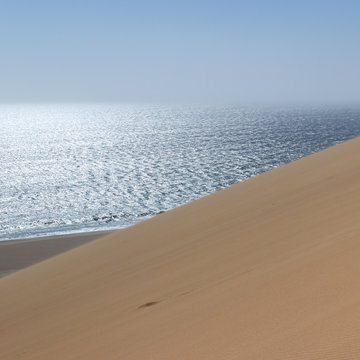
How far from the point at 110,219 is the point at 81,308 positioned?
25713 mm

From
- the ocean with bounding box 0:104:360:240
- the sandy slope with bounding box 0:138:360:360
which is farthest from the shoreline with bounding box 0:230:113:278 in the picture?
the sandy slope with bounding box 0:138:360:360

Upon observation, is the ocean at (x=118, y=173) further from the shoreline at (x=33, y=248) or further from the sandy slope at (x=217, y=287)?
Answer: the sandy slope at (x=217, y=287)

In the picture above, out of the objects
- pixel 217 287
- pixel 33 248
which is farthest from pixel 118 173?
pixel 217 287

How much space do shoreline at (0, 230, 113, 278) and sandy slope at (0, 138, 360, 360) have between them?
1324cm

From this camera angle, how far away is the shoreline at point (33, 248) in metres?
22.0

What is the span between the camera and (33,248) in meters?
24.2

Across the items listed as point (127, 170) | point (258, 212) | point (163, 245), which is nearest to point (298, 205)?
point (258, 212)

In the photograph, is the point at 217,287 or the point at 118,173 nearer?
the point at 217,287

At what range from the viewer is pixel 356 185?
23.2 feet

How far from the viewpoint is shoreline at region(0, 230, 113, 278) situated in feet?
72.2

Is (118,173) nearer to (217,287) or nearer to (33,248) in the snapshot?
(33,248)

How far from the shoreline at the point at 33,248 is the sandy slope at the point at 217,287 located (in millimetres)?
13237

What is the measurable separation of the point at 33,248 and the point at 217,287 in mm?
20621

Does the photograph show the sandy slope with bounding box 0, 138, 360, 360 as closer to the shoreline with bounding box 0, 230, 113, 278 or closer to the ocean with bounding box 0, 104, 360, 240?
the shoreline with bounding box 0, 230, 113, 278
